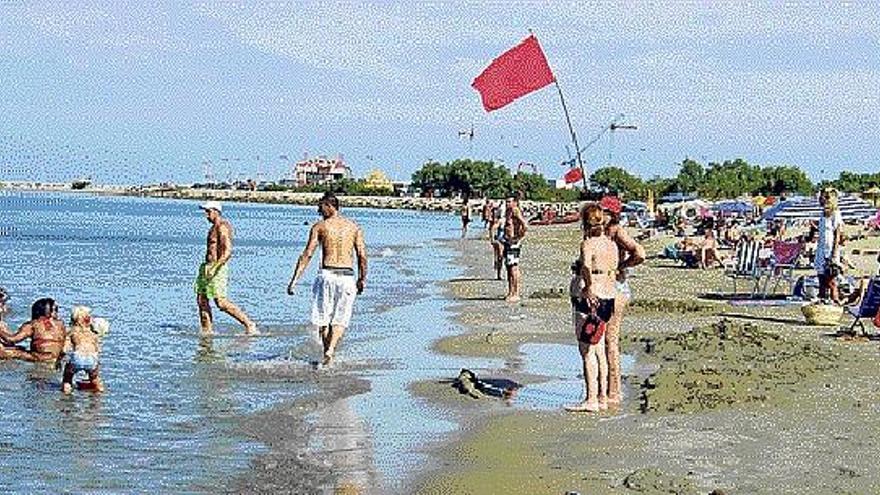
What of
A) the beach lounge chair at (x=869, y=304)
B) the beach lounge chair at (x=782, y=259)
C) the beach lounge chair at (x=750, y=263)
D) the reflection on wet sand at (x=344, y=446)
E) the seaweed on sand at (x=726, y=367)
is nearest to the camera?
the reflection on wet sand at (x=344, y=446)

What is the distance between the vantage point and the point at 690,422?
8.59m

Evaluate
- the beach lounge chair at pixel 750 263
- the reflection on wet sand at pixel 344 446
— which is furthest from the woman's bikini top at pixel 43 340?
the beach lounge chair at pixel 750 263

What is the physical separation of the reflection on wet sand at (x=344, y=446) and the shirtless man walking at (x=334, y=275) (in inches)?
73.6

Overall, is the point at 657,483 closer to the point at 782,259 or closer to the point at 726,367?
the point at 726,367

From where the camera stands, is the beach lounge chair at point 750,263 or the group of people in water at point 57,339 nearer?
the group of people in water at point 57,339

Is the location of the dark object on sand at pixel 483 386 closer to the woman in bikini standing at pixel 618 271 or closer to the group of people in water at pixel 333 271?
the woman in bikini standing at pixel 618 271

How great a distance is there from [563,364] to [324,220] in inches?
99.9

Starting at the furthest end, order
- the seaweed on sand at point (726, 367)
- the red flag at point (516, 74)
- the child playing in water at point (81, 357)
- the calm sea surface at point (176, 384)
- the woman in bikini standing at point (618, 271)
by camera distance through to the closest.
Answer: the red flag at point (516, 74), the child playing in water at point (81, 357), the seaweed on sand at point (726, 367), the woman in bikini standing at point (618, 271), the calm sea surface at point (176, 384)

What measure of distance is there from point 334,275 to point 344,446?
152 inches

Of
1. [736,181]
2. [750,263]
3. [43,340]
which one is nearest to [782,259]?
[750,263]

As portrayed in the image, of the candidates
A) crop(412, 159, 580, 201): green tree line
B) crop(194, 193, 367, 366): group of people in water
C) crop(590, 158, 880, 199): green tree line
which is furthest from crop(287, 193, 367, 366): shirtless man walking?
crop(412, 159, 580, 201): green tree line

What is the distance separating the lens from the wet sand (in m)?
6.93

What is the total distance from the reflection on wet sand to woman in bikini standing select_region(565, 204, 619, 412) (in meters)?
1.56

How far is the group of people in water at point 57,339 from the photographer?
10391 mm
